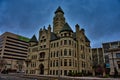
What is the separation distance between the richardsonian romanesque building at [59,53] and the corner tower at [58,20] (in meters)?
0.68

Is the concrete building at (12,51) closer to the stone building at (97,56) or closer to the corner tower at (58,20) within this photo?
the corner tower at (58,20)

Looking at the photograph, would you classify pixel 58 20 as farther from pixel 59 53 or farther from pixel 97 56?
pixel 97 56

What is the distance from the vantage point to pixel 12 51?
112938mm

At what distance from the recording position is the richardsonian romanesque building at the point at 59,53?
50219 millimetres

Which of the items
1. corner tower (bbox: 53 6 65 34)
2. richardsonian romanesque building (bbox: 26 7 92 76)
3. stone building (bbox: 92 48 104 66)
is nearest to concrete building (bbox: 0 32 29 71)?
richardsonian romanesque building (bbox: 26 7 92 76)

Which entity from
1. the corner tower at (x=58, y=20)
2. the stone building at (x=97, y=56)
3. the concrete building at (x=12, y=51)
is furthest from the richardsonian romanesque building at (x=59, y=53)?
the concrete building at (x=12, y=51)

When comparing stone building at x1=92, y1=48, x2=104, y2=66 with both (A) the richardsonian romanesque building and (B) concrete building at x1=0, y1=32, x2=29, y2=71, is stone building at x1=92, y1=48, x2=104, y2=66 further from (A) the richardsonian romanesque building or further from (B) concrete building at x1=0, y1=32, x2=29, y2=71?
(B) concrete building at x1=0, y1=32, x2=29, y2=71

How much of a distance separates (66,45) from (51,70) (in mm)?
13171

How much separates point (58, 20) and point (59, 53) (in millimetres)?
26689

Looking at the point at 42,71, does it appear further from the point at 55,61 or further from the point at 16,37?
the point at 16,37

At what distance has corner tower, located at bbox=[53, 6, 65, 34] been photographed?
231 feet

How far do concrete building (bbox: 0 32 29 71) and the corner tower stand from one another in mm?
55984

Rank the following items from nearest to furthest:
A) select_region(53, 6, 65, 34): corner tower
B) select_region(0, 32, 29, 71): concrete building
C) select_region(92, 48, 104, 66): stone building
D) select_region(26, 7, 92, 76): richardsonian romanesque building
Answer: select_region(26, 7, 92, 76): richardsonian romanesque building → select_region(53, 6, 65, 34): corner tower → select_region(92, 48, 104, 66): stone building → select_region(0, 32, 29, 71): concrete building

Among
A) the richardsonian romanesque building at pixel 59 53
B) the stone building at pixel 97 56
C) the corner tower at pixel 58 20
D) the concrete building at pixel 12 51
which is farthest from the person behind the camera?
the concrete building at pixel 12 51
